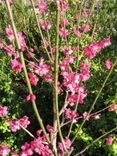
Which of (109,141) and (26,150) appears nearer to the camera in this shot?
(26,150)

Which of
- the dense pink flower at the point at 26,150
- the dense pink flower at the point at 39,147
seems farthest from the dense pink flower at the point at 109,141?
the dense pink flower at the point at 26,150

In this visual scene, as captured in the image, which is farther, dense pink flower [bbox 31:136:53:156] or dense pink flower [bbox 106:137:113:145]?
dense pink flower [bbox 106:137:113:145]

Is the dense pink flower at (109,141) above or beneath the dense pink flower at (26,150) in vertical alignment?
beneath

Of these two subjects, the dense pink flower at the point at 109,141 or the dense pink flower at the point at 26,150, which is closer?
the dense pink flower at the point at 26,150

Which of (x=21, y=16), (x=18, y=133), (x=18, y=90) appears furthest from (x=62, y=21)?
(x=21, y=16)

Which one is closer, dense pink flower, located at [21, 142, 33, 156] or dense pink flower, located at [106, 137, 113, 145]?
dense pink flower, located at [21, 142, 33, 156]

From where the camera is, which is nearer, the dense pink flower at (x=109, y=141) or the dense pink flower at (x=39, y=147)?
the dense pink flower at (x=39, y=147)

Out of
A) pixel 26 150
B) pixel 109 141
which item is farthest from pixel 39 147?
pixel 109 141

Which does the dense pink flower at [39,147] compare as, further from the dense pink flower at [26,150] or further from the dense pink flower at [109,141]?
the dense pink flower at [109,141]

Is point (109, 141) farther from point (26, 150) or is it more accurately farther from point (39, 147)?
point (26, 150)

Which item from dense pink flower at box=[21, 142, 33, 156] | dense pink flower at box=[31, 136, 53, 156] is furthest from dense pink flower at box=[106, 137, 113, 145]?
dense pink flower at box=[21, 142, 33, 156]

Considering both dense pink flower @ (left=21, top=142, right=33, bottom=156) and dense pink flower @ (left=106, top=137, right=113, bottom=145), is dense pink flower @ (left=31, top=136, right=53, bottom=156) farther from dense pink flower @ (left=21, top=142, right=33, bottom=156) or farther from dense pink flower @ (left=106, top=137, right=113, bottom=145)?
dense pink flower @ (left=106, top=137, right=113, bottom=145)

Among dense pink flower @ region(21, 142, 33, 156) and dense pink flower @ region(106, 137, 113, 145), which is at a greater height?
dense pink flower @ region(21, 142, 33, 156)

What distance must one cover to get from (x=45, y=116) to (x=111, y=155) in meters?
1.45
